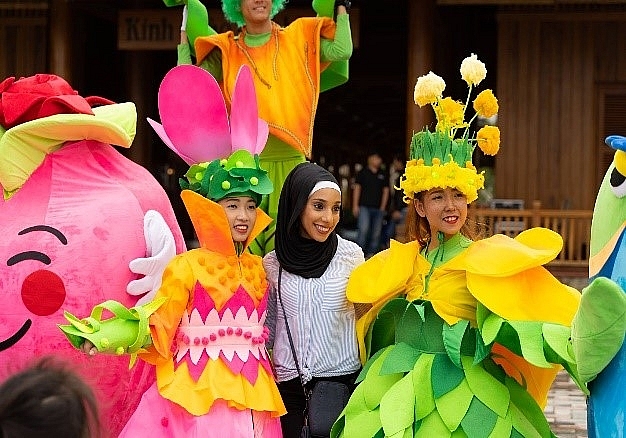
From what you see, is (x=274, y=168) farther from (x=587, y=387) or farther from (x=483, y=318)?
(x=587, y=387)

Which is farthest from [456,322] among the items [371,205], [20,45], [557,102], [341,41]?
[20,45]

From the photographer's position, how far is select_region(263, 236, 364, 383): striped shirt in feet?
11.6

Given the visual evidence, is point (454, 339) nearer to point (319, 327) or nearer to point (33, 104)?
point (319, 327)

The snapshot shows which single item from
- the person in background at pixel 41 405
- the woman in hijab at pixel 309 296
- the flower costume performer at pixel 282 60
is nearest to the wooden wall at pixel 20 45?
the flower costume performer at pixel 282 60

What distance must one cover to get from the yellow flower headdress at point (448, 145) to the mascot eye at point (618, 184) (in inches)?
20.1

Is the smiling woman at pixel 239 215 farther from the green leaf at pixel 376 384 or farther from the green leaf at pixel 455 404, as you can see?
the green leaf at pixel 455 404

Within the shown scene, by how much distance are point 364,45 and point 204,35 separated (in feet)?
36.4

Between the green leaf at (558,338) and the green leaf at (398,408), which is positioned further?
the green leaf at (398,408)

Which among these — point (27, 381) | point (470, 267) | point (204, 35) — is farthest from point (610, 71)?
point (27, 381)

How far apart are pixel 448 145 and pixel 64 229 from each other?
1.29 meters

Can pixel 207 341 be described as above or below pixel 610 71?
below

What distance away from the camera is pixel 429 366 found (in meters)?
3.27

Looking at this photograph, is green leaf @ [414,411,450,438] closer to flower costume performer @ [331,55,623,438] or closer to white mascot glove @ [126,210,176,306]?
flower costume performer @ [331,55,623,438]

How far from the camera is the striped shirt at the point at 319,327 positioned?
3.53 m
